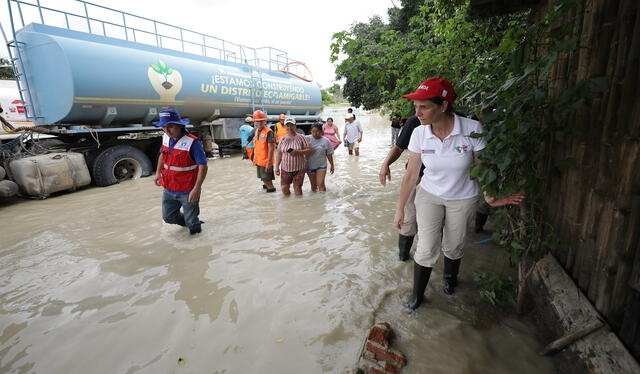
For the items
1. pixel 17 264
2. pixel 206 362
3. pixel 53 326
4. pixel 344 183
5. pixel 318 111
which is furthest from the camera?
pixel 318 111

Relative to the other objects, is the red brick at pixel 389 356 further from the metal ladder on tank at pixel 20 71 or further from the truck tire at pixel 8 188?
the metal ladder on tank at pixel 20 71

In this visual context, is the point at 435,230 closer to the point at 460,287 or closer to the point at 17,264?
the point at 460,287

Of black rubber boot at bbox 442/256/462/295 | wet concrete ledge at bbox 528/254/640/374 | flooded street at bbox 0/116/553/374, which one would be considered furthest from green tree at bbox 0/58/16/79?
wet concrete ledge at bbox 528/254/640/374

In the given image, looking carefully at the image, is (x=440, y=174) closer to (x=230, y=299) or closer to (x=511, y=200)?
(x=511, y=200)

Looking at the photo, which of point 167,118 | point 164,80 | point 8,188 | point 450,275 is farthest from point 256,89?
point 450,275

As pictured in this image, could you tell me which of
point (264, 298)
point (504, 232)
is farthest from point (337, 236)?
point (504, 232)

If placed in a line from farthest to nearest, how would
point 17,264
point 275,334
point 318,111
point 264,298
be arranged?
point 318,111 → point 17,264 → point 264,298 → point 275,334

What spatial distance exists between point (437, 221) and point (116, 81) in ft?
25.3

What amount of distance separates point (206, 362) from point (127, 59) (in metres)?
7.71

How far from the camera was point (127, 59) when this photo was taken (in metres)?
7.32

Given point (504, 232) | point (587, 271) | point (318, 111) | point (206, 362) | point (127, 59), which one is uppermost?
point (127, 59)

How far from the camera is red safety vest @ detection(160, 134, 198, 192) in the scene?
A: 3770mm

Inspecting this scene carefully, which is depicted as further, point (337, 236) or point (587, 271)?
point (337, 236)

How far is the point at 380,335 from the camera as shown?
200 cm
